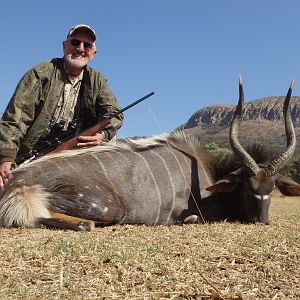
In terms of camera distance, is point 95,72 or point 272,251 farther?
point 95,72

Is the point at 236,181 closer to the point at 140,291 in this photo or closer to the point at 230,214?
the point at 230,214

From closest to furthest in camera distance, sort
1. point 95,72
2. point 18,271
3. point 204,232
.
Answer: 1. point 18,271
2. point 204,232
3. point 95,72

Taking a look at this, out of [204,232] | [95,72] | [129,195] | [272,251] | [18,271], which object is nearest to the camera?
[18,271]

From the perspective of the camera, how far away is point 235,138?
17.0ft

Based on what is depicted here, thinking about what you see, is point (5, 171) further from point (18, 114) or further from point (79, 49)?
point (79, 49)

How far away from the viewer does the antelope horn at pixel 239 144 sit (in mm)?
4946

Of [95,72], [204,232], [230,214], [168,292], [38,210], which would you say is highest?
[95,72]

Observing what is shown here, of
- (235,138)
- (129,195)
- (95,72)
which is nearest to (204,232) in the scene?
(129,195)

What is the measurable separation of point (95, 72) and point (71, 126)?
0.68 meters

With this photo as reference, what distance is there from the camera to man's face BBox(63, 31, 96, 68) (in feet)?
17.2

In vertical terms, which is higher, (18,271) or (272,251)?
(18,271)

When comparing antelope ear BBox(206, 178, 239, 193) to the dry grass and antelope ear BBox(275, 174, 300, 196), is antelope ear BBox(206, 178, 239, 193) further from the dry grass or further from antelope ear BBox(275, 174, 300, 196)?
the dry grass

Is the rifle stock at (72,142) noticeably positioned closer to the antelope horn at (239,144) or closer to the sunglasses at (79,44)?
the sunglasses at (79,44)

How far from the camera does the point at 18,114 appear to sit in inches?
183
